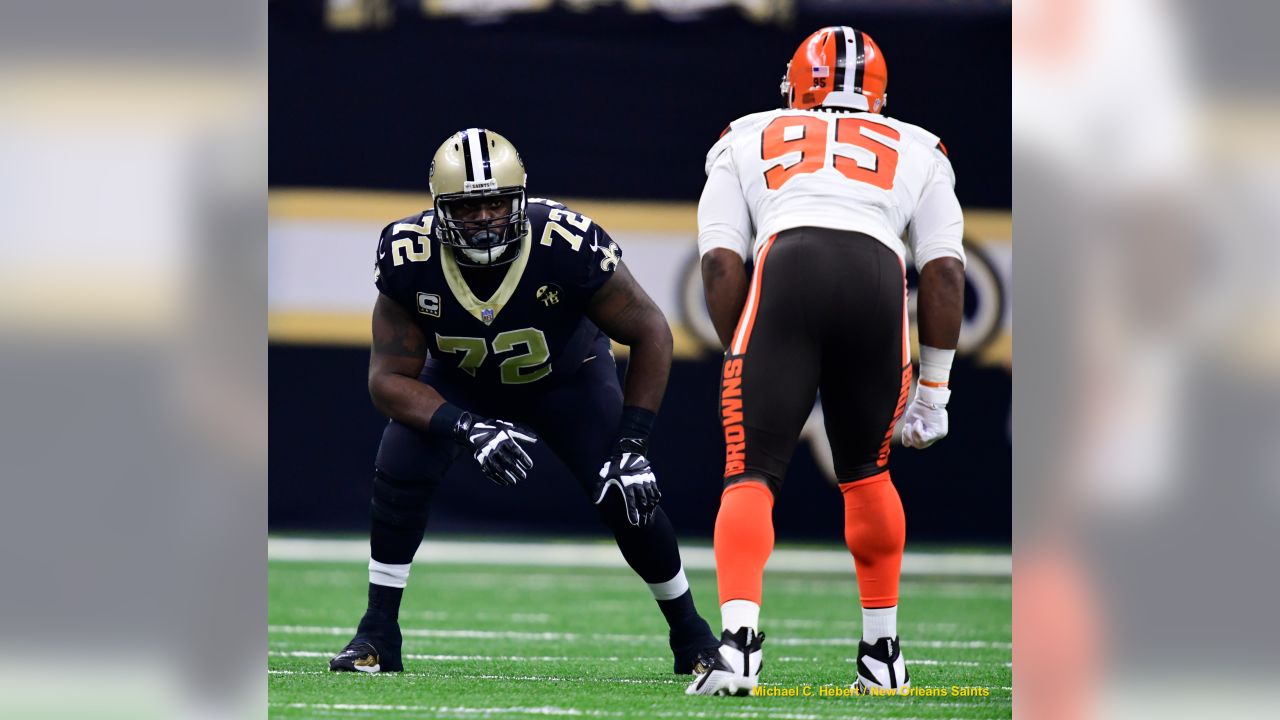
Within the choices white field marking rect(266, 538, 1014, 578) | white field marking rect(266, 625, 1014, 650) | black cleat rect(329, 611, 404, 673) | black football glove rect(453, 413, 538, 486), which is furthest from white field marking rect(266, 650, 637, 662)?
white field marking rect(266, 538, 1014, 578)

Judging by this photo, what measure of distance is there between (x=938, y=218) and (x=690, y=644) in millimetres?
1289

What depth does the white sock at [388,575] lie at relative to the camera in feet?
13.1

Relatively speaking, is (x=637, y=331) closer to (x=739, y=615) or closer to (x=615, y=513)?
(x=615, y=513)

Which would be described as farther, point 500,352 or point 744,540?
point 500,352

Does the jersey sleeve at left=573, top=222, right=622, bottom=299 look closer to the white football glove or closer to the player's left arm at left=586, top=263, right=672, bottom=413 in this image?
the player's left arm at left=586, top=263, right=672, bottom=413

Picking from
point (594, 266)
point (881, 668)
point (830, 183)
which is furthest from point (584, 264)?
point (881, 668)

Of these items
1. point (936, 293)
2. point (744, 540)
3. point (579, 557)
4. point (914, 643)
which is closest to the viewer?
point (744, 540)

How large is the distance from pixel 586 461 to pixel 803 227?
1.01 metres

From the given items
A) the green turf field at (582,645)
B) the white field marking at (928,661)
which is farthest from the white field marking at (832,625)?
the white field marking at (928,661)

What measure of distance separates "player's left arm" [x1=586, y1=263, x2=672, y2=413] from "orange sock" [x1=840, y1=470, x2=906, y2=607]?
60 centimetres

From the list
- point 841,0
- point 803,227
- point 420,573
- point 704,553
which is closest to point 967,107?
point 841,0

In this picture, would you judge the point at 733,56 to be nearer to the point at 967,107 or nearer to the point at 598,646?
the point at 967,107

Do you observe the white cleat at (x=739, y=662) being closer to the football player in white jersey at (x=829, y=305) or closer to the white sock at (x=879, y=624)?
the football player in white jersey at (x=829, y=305)

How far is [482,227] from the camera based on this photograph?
148 inches
